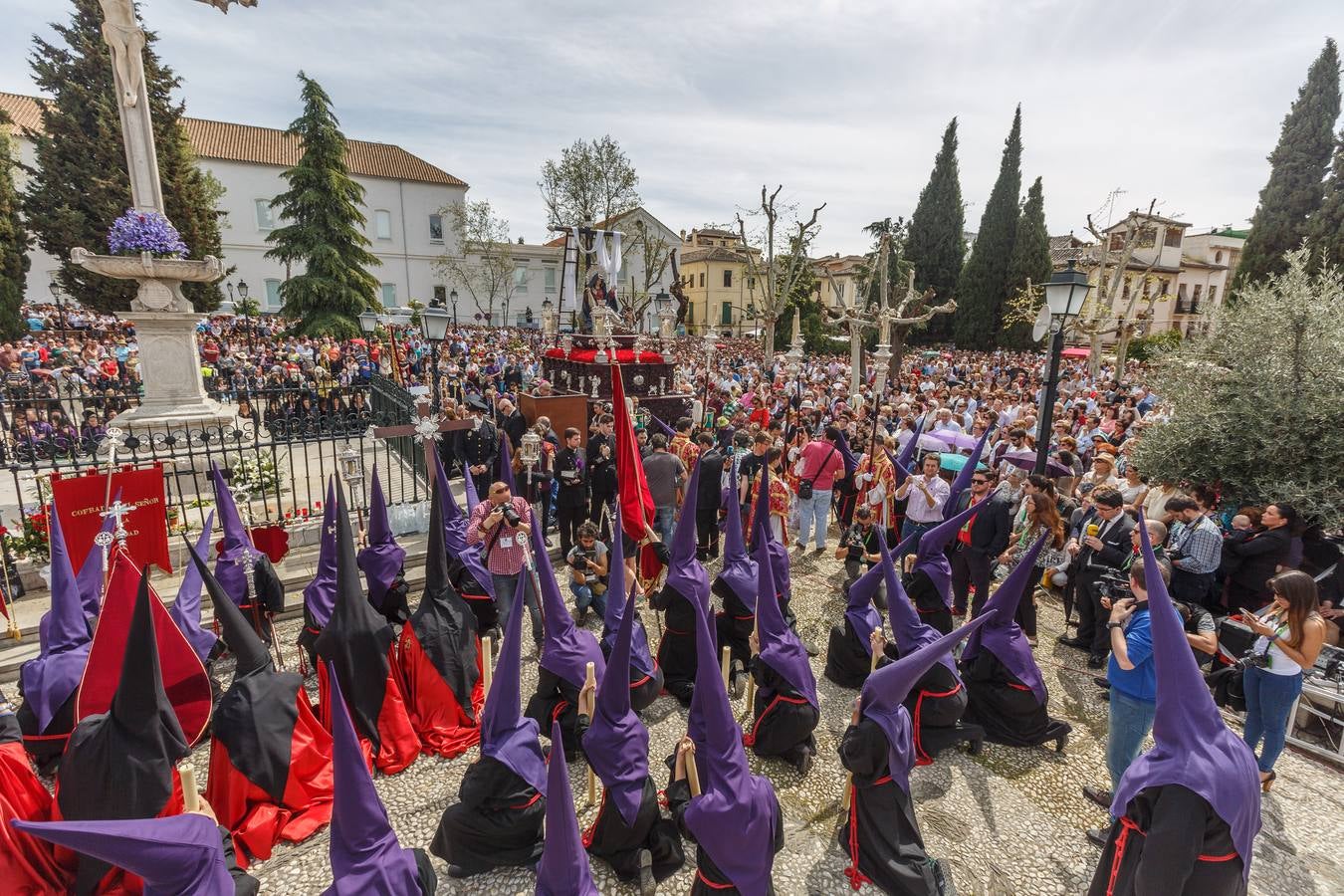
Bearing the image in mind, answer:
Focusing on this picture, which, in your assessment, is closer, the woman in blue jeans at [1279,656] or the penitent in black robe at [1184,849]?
the penitent in black robe at [1184,849]

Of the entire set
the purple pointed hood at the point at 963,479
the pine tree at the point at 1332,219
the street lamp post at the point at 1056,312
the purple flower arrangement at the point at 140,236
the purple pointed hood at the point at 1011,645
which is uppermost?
the pine tree at the point at 1332,219

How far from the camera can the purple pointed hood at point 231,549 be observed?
17.6 ft

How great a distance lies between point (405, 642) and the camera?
16.4ft

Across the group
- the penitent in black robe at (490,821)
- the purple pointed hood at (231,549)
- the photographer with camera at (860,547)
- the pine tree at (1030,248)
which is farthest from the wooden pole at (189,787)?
the pine tree at (1030,248)

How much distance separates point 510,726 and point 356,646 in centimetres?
167

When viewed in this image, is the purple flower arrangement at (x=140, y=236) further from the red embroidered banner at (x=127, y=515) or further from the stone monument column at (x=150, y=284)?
the red embroidered banner at (x=127, y=515)

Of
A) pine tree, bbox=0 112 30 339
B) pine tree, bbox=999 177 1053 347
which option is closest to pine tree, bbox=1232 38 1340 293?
pine tree, bbox=999 177 1053 347

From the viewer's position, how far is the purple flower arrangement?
29.4 ft

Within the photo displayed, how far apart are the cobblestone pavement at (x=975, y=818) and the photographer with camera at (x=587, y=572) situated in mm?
1254

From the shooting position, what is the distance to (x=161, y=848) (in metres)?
2.43

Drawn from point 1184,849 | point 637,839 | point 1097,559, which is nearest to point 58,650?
point 637,839

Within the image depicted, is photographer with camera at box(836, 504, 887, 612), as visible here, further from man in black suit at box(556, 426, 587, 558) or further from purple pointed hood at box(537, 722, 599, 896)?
purple pointed hood at box(537, 722, 599, 896)

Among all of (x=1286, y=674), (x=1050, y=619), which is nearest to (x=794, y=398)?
(x=1050, y=619)

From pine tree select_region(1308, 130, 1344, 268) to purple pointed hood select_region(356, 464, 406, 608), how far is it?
3547 cm
